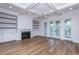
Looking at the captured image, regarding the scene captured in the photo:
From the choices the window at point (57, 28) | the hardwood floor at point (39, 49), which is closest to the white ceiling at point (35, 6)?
the window at point (57, 28)

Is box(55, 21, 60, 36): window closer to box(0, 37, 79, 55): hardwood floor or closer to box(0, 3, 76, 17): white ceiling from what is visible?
box(0, 3, 76, 17): white ceiling

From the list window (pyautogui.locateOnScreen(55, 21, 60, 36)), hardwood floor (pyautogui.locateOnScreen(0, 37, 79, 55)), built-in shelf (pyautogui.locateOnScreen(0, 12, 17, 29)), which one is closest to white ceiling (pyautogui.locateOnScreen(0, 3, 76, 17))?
built-in shelf (pyautogui.locateOnScreen(0, 12, 17, 29))

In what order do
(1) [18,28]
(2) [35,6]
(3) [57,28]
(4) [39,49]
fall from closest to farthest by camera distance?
(4) [39,49]
(2) [35,6]
(1) [18,28]
(3) [57,28]

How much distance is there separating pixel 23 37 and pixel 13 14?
194 centimetres

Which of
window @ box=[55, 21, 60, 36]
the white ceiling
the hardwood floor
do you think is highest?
the white ceiling

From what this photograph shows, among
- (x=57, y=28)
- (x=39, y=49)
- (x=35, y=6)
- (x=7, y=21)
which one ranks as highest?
(x=35, y=6)

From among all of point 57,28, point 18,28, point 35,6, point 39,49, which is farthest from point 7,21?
point 57,28

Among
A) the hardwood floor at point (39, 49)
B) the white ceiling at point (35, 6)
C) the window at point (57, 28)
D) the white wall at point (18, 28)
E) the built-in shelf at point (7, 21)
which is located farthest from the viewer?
the window at point (57, 28)

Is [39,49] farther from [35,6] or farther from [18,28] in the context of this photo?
[18,28]

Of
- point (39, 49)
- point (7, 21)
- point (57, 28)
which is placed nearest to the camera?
point (39, 49)

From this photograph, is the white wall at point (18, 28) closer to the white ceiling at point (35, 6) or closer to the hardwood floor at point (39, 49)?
the white ceiling at point (35, 6)

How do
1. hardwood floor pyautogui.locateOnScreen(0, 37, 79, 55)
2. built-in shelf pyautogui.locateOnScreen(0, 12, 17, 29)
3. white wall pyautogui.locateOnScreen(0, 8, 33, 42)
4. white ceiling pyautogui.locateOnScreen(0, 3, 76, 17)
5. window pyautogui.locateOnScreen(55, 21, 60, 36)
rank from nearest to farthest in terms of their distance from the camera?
hardwood floor pyautogui.locateOnScreen(0, 37, 79, 55) → white ceiling pyautogui.locateOnScreen(0, 3, 76, 17) → built-in shelf pyautogui.locateOnScreen(0, 12, 17, 29) → white wall pyautogui.locateOnScreen(0, 8, 33, 42) → window pyautogui.locateOnScreen(55, 21, 60, 36)

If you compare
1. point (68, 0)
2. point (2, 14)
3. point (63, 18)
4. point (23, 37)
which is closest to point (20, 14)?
point (2, 14)

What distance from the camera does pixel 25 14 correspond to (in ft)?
18.6
